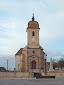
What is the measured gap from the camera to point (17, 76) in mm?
52875

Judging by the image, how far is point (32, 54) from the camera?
60469 millimetres

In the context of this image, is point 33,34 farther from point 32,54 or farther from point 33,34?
point 32,54

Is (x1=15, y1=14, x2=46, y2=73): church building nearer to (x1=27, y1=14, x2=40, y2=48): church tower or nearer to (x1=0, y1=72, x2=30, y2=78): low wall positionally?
(x1=27, y1=14, x2=40, y2=48): church tower

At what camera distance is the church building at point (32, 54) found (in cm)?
Answer: 6031

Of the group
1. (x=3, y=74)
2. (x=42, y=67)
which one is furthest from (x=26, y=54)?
(x=3, y=74)

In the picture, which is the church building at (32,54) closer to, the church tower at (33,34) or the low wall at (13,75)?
the church tower at (33,34)

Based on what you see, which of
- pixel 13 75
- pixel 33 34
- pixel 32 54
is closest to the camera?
pixel 13 75

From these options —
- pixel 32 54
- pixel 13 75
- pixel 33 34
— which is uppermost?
pixel 33 34

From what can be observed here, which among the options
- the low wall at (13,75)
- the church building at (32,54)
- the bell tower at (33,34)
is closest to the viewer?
the low wall at (13,75)

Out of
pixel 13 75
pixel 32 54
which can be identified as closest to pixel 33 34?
pixel 32 54

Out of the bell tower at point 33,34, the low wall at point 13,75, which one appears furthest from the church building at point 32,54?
the low wall at point 13,75

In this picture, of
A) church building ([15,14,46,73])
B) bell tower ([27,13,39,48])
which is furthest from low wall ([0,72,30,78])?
bell tower ([27,13,39,48])

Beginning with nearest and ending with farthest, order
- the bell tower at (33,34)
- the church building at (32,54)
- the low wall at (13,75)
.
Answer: the low wall at (13,75), the church building at (32,54), the bell tower at (33,34)

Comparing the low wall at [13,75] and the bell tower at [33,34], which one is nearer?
the low wall at [13,75]
